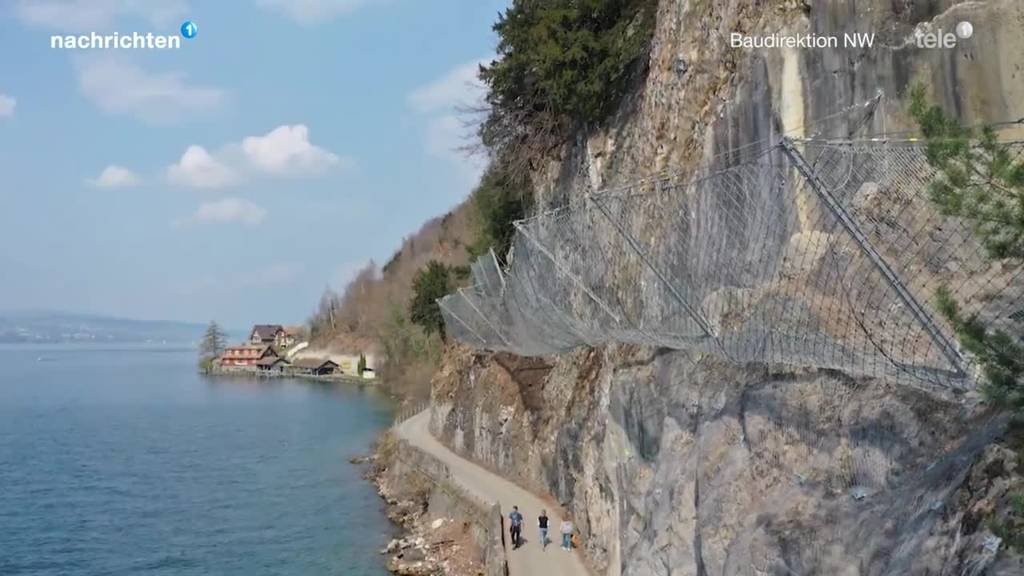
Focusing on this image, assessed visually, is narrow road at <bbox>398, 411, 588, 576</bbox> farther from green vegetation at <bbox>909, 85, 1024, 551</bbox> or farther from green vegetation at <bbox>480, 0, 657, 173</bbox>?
green vegetation at <bbox>909, 85, 1024, 551</bbox>

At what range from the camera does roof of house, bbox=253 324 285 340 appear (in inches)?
4318

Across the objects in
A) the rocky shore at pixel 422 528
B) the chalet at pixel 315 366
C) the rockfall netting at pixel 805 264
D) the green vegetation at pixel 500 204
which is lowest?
the rocky shore at pixel 422 528

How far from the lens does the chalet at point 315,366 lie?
86.1 metres

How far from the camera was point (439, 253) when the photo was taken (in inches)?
2862

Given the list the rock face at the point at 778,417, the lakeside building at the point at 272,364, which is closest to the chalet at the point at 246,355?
the lakeside building at the point at 272,364

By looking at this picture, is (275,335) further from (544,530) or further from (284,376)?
(544,530)

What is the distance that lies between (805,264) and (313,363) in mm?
86846

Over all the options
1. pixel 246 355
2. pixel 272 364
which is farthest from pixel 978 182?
pixel 246 355

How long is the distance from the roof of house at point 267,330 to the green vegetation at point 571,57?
9496 cm

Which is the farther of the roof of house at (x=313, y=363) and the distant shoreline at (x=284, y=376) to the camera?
the roof of house at (x=313, y=363)

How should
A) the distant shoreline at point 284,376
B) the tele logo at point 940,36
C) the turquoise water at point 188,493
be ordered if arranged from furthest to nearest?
the distant shoreline at point 284,376, the turquoise water at point 188,493, the tele logo at point 940,36

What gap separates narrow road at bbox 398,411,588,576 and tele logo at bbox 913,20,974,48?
9.16m

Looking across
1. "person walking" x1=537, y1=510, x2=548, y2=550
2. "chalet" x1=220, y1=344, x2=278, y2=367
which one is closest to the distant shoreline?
"chalet" x1=220, y1=344, x2=278, y2=367

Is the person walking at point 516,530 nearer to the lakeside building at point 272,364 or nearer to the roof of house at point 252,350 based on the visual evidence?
the lakeside building at point 272,364
